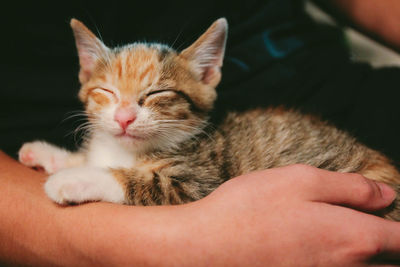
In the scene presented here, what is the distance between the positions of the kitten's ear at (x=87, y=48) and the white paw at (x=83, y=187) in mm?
406

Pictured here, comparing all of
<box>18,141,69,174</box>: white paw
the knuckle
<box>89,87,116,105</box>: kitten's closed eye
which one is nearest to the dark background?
<box>18,141,69,174</box>: white paw

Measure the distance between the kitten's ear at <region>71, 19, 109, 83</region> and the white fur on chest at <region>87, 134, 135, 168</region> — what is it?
23cm

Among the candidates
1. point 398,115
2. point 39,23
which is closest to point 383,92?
point 398,115

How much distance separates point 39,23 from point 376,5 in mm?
1293

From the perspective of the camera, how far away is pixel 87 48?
1.12 metres

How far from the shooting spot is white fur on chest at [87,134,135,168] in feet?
3.43

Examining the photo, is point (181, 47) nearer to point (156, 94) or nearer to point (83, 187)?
point (156, 94)

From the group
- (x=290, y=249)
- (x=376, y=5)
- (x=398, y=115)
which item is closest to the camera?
(x=290, y=249)

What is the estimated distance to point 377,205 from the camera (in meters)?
0.85

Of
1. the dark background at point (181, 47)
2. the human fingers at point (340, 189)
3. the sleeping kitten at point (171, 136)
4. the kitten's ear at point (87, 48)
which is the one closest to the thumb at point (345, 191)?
the human fingers at point (340, 189)

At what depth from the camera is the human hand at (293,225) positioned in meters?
0.74

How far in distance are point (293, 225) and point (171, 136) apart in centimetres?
46

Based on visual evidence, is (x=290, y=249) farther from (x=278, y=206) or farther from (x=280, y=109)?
(x=280, y=109)

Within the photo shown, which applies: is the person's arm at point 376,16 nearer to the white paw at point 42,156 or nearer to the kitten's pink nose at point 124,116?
the kitten's pink nose at point 124,116
